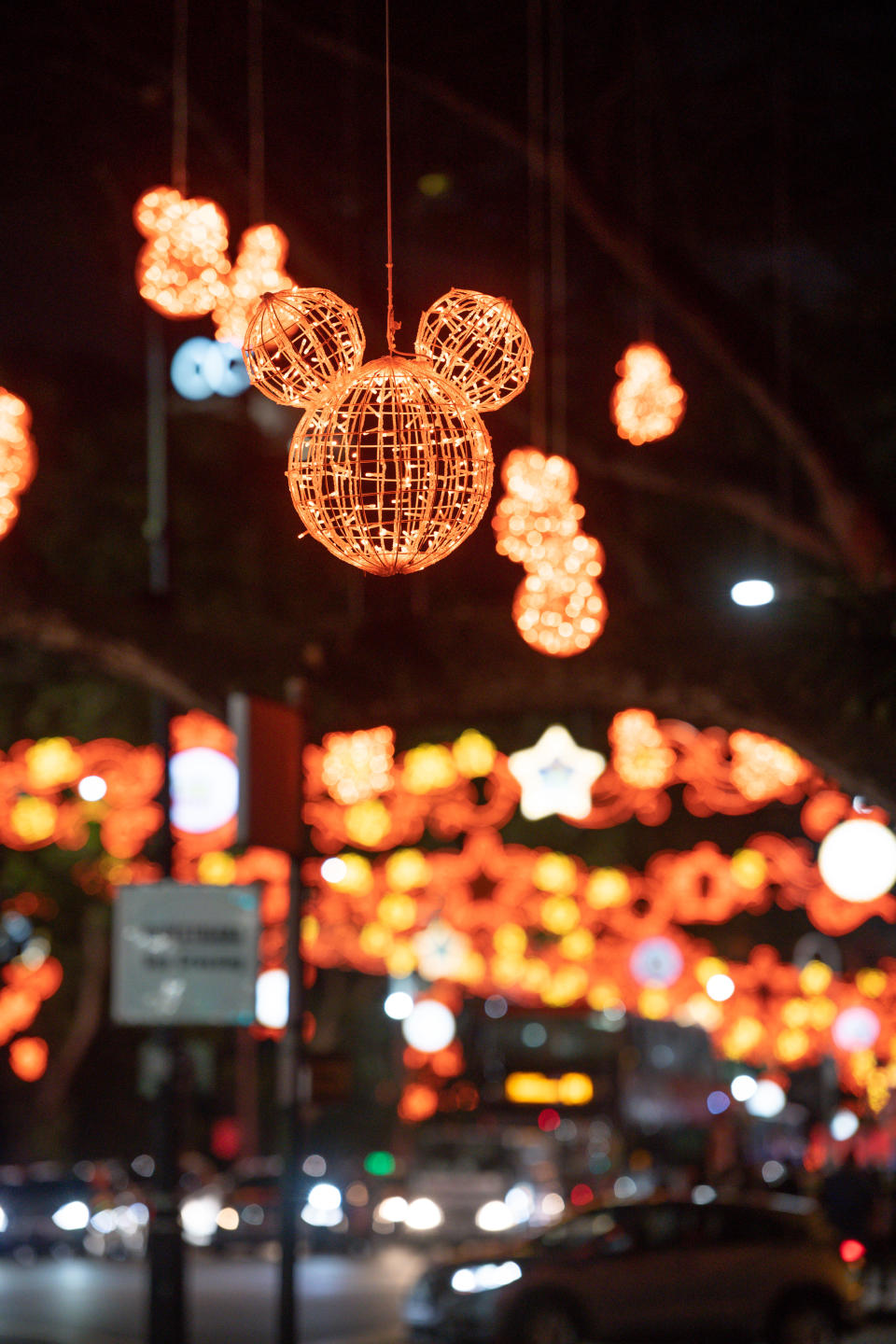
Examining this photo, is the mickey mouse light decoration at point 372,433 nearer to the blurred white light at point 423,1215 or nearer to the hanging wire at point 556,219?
the hanging wire at point 556,219

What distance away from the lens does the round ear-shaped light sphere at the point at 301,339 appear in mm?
6820

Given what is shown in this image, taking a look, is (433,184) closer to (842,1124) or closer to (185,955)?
(185,955)

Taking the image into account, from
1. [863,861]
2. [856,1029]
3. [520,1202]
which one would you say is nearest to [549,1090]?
[520,1202]

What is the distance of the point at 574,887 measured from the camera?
2820cm

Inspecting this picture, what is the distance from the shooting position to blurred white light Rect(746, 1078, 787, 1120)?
44.9 m

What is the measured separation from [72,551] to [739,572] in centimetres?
1121

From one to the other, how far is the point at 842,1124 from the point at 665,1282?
16.7 metres

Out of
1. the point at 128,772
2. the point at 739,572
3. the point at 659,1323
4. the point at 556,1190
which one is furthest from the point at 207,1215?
the point at 659,1323

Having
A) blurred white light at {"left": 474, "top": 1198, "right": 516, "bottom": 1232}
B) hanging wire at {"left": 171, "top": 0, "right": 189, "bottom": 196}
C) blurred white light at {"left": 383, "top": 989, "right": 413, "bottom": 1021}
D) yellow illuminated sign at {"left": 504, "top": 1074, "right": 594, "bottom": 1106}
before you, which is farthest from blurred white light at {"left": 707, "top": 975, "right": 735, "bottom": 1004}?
hanging wire at {"left": 171, "top": 0, "right": 189, "bottom": 196}

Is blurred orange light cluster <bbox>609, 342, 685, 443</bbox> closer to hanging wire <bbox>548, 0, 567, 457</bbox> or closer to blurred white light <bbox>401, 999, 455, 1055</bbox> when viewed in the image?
hanging wire <bbox>548, 0, 567, 457</bbox>

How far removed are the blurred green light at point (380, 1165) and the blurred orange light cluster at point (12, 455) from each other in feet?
65.1

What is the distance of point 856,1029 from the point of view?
26547mm

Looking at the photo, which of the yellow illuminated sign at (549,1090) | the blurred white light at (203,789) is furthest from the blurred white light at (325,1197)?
the blurred white light at (203,789)

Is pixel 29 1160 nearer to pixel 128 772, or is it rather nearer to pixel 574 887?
pixel 574 887
